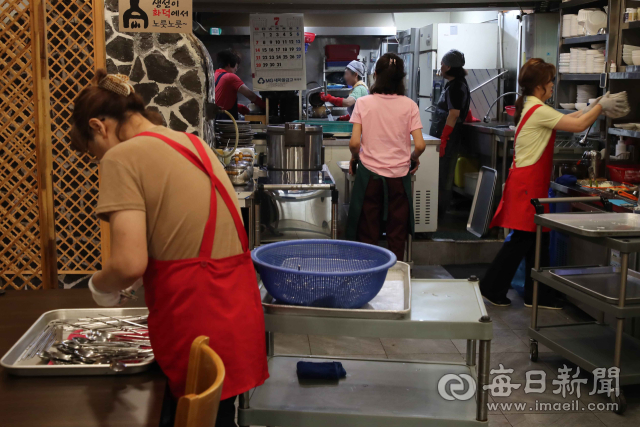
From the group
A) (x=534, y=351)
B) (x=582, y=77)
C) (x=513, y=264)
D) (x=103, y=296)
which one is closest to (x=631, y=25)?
(x=582, y=77)

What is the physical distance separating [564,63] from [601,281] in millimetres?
2511

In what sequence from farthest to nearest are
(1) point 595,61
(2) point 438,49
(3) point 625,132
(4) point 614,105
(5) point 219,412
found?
(2) point 438,49, (1) point 595,61, (3) point 625,132, (4) point 614,105, (5) point 219,412

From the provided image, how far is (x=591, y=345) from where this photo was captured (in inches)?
131

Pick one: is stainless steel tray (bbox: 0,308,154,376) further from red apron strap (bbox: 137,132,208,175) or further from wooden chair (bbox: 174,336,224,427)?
red apron strap (bbox: 137,132,208,175)

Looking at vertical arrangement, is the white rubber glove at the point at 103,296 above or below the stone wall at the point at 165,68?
below

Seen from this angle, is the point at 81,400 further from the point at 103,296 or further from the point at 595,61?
the point at 595,61

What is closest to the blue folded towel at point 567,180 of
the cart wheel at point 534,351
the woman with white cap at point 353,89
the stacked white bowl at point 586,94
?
the stacked white bowl at point 586,94

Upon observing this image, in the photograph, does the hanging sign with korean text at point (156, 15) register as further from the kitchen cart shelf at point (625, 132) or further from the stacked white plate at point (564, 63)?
the stacked white plate at point (564, 63)

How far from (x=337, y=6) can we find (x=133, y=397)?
16.5 feet

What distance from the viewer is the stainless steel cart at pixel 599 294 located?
9.60ft

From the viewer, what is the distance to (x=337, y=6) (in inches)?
231

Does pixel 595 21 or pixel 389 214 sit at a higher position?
pixel 595 21

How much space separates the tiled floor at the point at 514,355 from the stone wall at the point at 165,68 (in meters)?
1.65

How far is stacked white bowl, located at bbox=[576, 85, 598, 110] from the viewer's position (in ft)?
16.5
